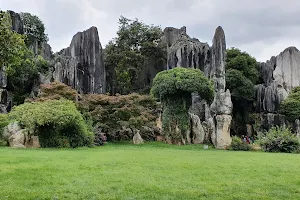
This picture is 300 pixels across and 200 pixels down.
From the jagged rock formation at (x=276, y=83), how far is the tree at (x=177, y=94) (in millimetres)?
12753

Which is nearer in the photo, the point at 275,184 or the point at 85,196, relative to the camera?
the point at 85,196

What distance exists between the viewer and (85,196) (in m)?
6.30

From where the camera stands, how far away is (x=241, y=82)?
35125mm

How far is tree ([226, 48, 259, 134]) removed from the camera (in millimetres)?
35094

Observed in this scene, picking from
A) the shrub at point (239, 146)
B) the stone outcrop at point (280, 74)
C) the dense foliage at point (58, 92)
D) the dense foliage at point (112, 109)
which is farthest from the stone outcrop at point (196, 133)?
the stone outcrop at point (280, 74)

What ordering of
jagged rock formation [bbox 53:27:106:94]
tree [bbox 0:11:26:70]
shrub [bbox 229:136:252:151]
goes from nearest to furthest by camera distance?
1. tree [bbox 0:11:26:70]
2. shrub [bbox 229:136:252:151]
3. jagged rock formation [bbox 53:27:106:94]

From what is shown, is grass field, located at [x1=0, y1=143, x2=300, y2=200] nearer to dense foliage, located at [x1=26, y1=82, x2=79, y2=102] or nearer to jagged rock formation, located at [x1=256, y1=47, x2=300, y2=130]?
dense foliage, located at [x1=26, y1=82, x2=79, y2=102]

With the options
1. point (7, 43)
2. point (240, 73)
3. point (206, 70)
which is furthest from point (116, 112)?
point (7, 43)

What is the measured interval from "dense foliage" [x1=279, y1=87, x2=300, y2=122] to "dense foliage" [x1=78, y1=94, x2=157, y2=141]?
14.8 metres

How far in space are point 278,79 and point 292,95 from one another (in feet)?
13.7

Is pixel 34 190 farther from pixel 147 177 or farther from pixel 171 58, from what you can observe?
pixel 171 58

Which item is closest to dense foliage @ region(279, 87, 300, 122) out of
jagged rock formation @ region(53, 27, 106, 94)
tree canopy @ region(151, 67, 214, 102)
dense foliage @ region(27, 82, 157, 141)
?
tree canopy @ region(151, 67, 214, 102)

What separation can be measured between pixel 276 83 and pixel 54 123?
84.7 feet

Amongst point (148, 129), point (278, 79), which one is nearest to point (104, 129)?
point (148, 129)
